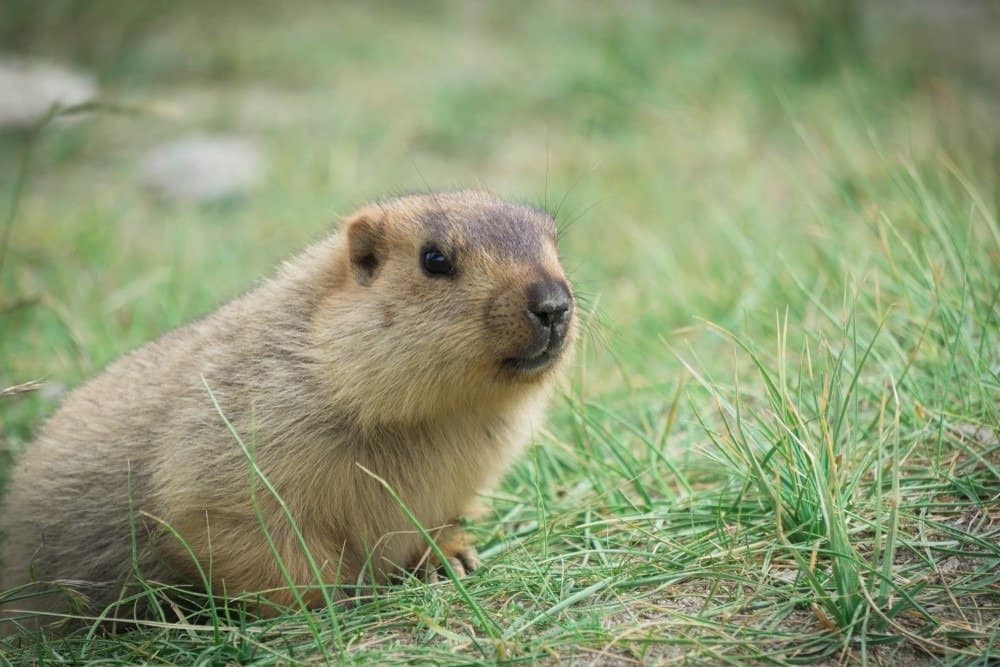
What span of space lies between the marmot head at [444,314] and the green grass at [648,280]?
0.74 m

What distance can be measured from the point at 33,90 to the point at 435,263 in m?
7.94

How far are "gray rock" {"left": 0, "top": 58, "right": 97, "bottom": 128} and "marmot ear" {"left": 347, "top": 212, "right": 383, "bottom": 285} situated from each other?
6.71m

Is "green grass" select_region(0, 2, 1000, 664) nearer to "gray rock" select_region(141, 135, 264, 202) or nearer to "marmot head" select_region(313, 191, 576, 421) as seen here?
"gray rock" select_region(141, 135, 264, 202)

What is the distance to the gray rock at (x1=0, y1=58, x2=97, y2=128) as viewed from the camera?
32.3 ft

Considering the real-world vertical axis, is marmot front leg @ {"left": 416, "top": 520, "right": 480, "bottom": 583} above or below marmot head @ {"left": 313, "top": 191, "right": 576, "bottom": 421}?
below

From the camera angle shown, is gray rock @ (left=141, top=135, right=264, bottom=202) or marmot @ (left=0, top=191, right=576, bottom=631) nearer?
marmot @ (left=0, top=191, right=576, bottom=631)

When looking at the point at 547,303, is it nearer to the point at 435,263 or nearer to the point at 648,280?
the point at 435,263

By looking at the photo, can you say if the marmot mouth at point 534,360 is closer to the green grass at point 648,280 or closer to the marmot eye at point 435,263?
the marmot eye at point 435,263

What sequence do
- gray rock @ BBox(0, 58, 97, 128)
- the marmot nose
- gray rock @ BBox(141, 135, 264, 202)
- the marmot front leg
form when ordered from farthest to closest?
1. gray rock @ BBox(0, 58, 97, 128)
2. gray rock @ BBox(141, 135, 264, 202)
3. the marmot front leg
4. the marmot nose

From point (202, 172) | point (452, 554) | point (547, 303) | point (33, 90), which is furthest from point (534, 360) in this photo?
point (33, 90)

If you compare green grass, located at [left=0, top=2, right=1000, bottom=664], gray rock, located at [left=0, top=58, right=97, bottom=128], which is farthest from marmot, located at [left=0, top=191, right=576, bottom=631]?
gray rock, located at [left=0, top=58, right=97, bottom=128]

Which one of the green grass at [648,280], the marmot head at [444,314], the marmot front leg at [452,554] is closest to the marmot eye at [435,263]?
the marmot head at [444,314]

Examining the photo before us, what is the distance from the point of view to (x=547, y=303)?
143 inches

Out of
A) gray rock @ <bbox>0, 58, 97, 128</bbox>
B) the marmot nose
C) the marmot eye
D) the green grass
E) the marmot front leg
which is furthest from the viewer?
gray rock @ <bbox>0, 58, 97, 128</bbox>
